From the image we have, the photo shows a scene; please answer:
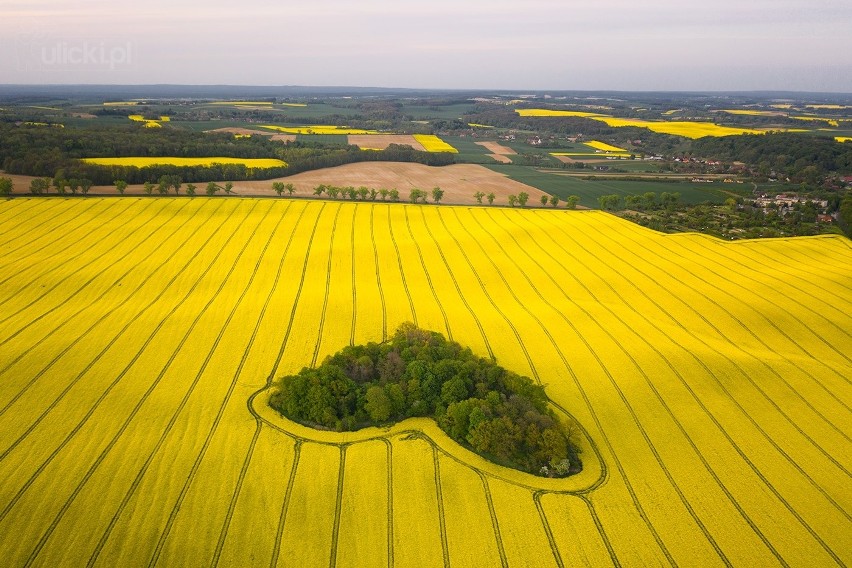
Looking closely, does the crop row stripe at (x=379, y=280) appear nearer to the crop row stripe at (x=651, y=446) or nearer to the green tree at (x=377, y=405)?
the green tree at (x=377, y=405)

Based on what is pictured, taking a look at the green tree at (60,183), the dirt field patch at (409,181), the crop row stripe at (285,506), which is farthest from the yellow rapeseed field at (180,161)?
the crop row stripe at (285,506)

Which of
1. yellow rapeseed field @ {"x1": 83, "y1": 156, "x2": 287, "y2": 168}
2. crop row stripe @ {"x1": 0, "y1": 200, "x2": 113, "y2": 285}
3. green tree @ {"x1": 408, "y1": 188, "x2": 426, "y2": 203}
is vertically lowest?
crop row stripe @ {"x1": 0, "y1": 200, "x2": 113, "y2": 285}

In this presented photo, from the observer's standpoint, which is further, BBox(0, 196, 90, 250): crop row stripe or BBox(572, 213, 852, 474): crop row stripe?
BBox(0, 196, 90, 250): crop row stripe

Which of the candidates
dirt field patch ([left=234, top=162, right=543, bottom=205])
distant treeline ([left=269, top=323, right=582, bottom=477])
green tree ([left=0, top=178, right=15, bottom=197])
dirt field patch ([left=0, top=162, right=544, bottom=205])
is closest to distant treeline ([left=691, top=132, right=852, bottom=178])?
dirt field patch ([left=234, top=162, right=543, bottom=205])

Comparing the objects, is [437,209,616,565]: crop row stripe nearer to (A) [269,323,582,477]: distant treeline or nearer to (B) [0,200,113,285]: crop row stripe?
(A) [269,323,582,477]: distant treeline

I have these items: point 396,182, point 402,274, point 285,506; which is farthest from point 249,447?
point 396,182

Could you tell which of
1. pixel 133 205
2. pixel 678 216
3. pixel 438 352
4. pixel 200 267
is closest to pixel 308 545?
pixel 438 352

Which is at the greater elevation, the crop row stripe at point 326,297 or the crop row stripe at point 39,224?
the crop row stripe at point 39,224
